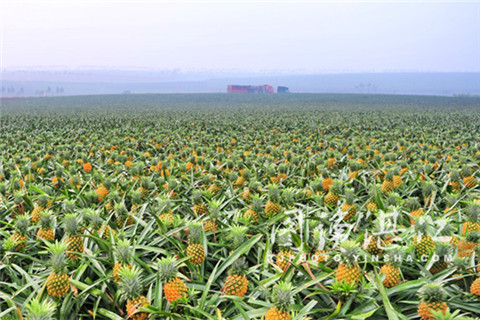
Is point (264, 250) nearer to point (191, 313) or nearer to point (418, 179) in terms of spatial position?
point (191, 313)

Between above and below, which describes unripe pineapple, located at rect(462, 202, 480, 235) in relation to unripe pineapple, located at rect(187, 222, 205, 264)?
above

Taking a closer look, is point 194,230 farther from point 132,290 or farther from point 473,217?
point 473,217

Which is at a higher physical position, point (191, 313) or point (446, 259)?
point (446, 259)

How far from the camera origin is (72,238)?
241 cm

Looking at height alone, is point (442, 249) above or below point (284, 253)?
above

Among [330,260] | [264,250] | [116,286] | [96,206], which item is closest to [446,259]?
[330,260]

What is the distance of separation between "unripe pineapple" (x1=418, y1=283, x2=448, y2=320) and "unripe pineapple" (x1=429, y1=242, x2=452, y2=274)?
52 centimetres

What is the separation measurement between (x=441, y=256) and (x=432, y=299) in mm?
600

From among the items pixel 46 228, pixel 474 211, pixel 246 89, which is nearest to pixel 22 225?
pixel 46 228

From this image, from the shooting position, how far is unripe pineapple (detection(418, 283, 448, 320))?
1685 millimetres

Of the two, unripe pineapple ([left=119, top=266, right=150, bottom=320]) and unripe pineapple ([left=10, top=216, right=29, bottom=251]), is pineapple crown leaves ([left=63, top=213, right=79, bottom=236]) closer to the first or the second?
unripe pineapple ([left=10, top=216, right=29, bottom=251])

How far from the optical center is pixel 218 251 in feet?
8.88

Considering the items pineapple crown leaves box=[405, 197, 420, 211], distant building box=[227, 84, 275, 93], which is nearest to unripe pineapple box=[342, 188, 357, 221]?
pineapple crown leaves box=[405, 197, 420, 211]

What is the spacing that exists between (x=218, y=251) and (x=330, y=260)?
2.87 ft
